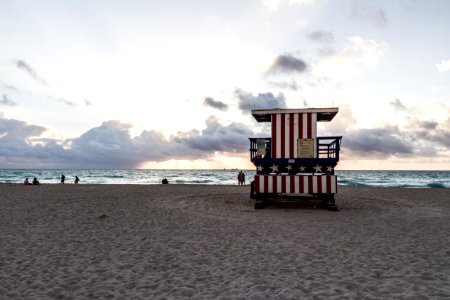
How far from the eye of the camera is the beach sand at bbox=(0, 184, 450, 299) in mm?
5922

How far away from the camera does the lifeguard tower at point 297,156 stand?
55.5 ft

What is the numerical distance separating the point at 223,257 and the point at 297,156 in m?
9.97

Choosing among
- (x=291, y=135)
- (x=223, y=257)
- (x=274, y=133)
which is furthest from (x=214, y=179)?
(x=223, y=257)

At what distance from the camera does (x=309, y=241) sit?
9789mm

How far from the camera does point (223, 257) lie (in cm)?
810

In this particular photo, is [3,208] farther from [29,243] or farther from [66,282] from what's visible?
[66,282]

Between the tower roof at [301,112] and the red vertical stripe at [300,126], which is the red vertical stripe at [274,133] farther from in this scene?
the red vertical stripe at [300,126]

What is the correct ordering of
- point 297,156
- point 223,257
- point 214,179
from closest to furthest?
point 223,257, point 297,156, point 214,179

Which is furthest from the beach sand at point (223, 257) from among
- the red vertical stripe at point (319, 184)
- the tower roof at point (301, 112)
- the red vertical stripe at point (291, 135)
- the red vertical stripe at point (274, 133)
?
the tower roof at point (301, 112)

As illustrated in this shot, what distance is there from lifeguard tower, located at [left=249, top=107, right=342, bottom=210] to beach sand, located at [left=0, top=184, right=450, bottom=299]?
2803 mm

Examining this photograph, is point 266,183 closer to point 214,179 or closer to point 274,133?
→ point 274,133

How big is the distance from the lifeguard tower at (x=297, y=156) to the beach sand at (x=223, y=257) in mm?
2803

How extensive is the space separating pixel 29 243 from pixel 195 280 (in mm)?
6096

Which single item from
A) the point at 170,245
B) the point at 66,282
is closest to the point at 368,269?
the point at 170,245
